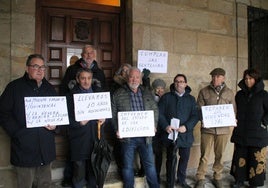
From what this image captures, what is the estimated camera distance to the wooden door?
423 cm

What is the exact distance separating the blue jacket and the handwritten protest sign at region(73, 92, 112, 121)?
83 cm

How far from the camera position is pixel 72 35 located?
444cm

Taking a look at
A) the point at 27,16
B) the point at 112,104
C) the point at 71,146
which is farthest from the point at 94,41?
the point at 71,146

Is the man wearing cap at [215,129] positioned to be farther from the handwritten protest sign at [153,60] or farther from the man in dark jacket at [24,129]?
the man in dark jacket at [24,129]

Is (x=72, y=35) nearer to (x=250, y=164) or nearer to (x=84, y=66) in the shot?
(x=84, y=66)

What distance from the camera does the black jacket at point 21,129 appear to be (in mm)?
2711

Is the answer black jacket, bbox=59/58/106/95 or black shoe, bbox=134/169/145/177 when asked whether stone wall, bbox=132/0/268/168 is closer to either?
black jacket, bbox=59/58/106/95

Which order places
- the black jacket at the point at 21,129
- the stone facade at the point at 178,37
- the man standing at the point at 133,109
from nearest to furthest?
1. the black jacket at the point at 21,129
2. the man standing at the point at 133,109
3. the stone facade at the point at 178,37

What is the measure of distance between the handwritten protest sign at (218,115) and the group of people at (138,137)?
8 centimetres

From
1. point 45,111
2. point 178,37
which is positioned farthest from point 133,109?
point 178,37

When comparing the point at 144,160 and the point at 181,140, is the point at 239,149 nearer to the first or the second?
the point at 181,140

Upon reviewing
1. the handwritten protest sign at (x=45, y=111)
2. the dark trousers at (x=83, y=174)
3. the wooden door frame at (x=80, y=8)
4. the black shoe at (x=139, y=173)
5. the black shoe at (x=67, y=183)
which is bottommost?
the black shoe at (x=67, y=183)

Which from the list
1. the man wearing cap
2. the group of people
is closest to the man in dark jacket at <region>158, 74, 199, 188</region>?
the group of people

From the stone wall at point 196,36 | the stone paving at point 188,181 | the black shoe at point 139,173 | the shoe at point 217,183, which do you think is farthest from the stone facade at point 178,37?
the black shoe at point 139,173
